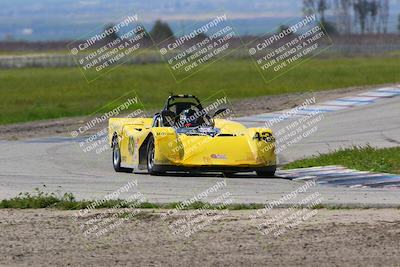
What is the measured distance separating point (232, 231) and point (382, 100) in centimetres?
2097

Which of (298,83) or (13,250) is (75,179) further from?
(298,83)

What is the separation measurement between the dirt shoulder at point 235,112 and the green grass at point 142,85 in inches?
165

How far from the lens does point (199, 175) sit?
1995 centimetres

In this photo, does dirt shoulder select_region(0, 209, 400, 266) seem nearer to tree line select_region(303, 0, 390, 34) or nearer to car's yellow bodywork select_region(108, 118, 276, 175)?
car's yellow bodywork select_region(108, 118, 276, 175)

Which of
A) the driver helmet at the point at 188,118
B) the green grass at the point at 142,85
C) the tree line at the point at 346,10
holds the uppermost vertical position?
the driver helmet at the point at 188,118

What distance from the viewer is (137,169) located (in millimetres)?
21234

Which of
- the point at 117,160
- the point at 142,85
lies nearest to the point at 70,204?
the point at 117,160

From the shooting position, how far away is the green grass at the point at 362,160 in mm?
19422

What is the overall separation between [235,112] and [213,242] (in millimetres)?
21377

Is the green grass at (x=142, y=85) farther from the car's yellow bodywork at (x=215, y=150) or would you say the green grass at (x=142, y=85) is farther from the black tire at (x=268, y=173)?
the black tire at (x=268, y=173)

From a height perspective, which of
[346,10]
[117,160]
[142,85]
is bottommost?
[346,10]

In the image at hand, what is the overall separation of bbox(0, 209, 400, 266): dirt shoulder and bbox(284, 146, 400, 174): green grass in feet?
18.6

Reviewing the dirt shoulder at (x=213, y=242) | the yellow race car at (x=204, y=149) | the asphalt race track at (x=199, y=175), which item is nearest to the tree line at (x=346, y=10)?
the asphalt race track at (x=199, y=175)

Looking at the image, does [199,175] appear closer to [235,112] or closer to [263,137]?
[263,137]
